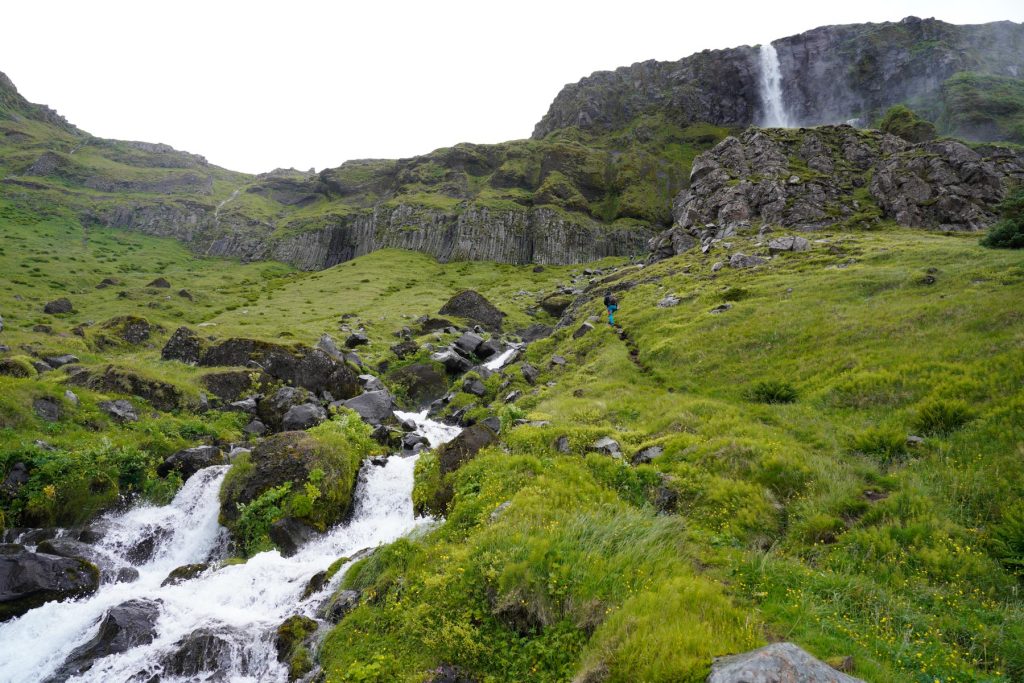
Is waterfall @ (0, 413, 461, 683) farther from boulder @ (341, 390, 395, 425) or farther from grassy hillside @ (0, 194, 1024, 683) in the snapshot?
boulder @ (341, 390, 395, 425)

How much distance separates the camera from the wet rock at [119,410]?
64.9ft

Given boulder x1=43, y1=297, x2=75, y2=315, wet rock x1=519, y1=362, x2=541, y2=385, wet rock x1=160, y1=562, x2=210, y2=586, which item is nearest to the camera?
wet rock x1=160, y1=562, x2=210, y2=586

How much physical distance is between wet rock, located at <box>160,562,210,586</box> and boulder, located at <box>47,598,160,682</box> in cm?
197

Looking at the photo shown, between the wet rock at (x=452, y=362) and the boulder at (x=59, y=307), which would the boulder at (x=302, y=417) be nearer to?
the wet rock at (x=452, y=362)

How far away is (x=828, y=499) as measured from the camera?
10273mm

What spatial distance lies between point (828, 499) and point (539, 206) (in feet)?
399

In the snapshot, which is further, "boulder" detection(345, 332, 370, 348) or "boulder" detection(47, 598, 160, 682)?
"boulder" detection(345, 332, 370, 348)

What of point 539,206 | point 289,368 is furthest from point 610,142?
point 289,368

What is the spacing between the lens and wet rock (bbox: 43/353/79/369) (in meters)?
25.4

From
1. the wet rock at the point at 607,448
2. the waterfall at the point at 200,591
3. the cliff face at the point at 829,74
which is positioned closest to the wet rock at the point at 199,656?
the waterfall at the point at 200,591

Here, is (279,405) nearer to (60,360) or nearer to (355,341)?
(60,360)

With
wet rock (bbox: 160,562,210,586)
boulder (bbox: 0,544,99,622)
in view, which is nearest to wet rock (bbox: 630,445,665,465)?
wet rock (bbox: 160,562,210,586)

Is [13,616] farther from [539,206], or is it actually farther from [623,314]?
[539,206]

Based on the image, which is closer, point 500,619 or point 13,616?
point 500,619
